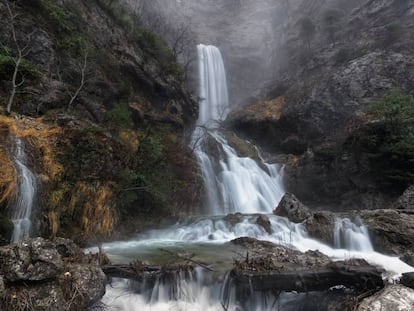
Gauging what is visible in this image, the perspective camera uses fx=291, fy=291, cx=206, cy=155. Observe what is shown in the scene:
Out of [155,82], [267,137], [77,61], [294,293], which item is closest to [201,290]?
[294,293]

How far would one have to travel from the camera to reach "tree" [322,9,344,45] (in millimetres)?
28062

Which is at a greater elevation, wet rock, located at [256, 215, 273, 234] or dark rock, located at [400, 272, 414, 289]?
wet rock, located at [256, 215, 273, 234]

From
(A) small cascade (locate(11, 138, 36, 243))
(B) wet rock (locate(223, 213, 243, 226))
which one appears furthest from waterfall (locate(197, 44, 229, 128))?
(A) small cascade (locate(11, 138, 36, 243))

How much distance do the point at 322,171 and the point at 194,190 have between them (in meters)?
8.05

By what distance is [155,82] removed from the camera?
63.1 ft

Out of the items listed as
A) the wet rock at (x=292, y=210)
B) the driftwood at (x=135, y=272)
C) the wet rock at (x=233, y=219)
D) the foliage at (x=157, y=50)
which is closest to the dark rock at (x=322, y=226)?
the wet rock at (x=292, y=210)

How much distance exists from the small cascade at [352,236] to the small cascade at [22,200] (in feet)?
31.5

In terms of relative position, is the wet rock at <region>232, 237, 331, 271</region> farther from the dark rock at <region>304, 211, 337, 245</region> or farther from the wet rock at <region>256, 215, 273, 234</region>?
the dark rock at <region>304, 211, 337, 245</region>

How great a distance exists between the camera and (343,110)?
20078mm

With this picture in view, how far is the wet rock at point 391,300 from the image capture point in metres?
4.38

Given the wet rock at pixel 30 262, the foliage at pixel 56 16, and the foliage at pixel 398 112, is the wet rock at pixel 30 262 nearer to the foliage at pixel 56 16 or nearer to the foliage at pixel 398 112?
the foliage at pixel 56 16

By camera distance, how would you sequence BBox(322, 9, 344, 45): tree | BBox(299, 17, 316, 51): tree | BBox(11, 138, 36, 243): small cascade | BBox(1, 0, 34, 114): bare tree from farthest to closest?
BBox(299, 17, 316, 51): tree < BBox(322, 9, 344, 45): tree < BBox(1, 0, 34, 114): bare tree < BBox(11, 138, 36, 243): small cascade

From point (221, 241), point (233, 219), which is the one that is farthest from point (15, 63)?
point (233, 219)

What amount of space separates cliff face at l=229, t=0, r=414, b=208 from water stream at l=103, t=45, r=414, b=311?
2.87m
